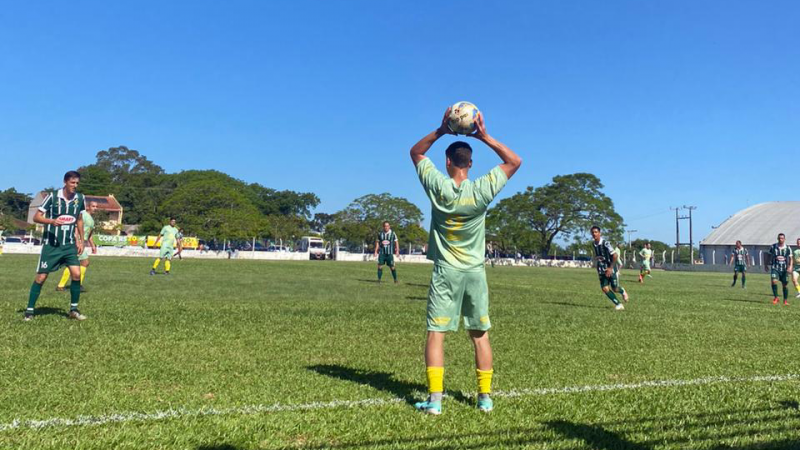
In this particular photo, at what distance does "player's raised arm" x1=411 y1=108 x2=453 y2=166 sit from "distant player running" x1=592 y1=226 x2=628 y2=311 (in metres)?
9.45

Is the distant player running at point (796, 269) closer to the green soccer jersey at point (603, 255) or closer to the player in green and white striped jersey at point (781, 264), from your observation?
the player in green and white striped jersey at point (781, 264)

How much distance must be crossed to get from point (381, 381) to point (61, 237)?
613 cm

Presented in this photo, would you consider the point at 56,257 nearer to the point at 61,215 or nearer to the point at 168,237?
the point at 61,215

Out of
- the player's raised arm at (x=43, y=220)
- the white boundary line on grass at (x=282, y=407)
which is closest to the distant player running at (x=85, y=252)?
the player's raised arm at (x=43, y=220)

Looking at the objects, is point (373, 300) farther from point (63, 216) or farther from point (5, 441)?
point (5, 441)

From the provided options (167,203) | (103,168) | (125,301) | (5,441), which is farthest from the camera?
(103,168)

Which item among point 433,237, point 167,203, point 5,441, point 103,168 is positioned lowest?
point 5,441

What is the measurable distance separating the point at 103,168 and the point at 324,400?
13180cm

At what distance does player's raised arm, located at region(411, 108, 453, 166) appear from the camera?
14.6 ft

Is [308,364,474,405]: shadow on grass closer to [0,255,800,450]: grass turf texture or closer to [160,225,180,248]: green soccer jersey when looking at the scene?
[0,255,800,450]: grass turf texture

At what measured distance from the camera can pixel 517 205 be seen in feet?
257

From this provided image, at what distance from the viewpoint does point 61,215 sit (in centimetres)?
825

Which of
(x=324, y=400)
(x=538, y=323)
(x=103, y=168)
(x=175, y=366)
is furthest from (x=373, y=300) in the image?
(x=103, y=168)

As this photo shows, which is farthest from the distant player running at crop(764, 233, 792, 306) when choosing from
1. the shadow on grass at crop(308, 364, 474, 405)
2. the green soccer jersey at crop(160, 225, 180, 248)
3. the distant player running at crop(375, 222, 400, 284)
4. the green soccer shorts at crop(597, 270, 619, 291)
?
the green soccer jersey at crop(160, 225, 180, 248)
